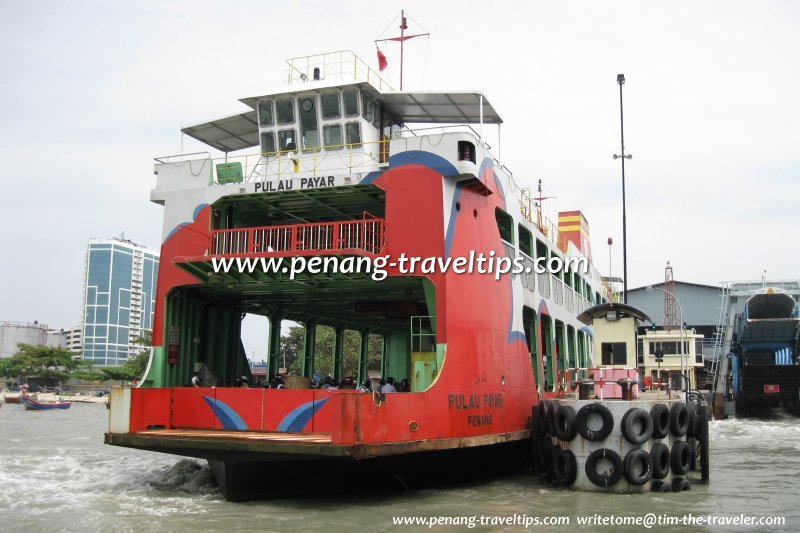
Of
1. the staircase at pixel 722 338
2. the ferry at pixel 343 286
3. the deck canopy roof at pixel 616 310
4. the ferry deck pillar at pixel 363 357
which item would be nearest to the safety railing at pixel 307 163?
the ferry at pixel 343 286

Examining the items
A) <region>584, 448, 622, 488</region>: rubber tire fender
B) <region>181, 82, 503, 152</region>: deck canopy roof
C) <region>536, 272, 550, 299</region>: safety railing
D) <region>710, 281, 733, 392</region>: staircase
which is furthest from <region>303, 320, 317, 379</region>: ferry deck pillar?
<region>710, 281, 733, 392</region>: staircase

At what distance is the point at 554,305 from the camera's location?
70.7ft

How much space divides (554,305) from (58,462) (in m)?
13.8

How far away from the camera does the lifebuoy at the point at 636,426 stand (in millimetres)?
13578

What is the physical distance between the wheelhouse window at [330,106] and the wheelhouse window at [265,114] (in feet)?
4.18

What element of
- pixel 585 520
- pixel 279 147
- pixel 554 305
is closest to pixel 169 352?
pixel 279 147

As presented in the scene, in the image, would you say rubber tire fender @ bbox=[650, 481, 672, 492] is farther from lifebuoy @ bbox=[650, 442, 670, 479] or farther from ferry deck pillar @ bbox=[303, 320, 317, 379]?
ferry deck pillar @ bbox=[303, 320, 317, 379]

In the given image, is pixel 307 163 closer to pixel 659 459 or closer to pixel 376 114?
pixel 376 114

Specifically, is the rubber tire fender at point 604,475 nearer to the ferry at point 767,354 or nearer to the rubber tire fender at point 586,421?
the rubber tire fender at point 586,421

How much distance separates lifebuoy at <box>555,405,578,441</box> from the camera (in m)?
14.0

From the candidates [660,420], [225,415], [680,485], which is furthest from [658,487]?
[225,415]

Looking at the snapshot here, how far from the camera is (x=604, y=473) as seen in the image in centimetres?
1370

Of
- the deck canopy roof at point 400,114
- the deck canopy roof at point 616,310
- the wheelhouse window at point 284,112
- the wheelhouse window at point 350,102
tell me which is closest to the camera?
the wheelhouse window at point 350,102

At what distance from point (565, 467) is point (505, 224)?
20.0 feet
